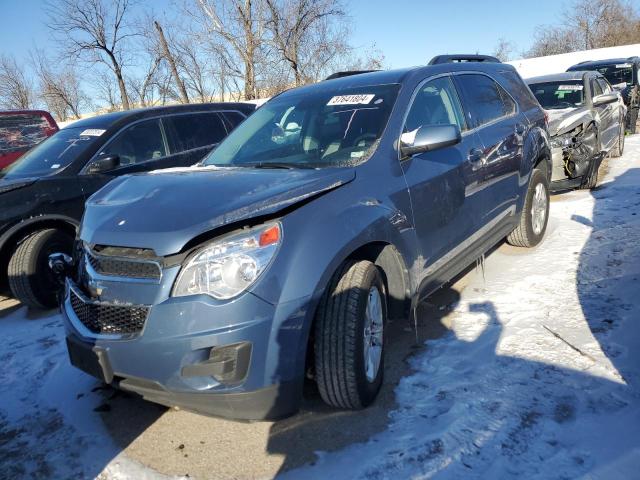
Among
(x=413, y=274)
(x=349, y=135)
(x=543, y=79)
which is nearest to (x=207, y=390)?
(x=413, y=274)

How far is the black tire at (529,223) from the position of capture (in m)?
4.85

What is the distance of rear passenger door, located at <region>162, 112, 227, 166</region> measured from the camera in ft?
19.3

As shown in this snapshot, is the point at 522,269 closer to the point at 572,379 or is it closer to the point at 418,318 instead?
the point at 418,318

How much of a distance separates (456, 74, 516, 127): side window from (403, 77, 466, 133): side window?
0.58 feet

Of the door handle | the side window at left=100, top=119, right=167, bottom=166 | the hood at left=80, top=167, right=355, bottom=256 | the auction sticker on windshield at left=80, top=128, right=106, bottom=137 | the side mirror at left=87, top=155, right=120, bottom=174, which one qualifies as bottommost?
the door handle

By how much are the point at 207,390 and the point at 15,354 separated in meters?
2.44

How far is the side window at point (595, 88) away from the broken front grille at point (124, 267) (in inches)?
326

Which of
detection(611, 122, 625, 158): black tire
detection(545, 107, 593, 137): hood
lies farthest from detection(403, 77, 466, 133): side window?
detection(611, 122, 625, 158): black tire

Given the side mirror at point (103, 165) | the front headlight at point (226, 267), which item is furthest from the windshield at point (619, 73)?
the front headlight at point (226, 267)

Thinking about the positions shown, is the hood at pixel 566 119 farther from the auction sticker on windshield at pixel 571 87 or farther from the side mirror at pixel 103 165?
the side mirror at pixel 103 165

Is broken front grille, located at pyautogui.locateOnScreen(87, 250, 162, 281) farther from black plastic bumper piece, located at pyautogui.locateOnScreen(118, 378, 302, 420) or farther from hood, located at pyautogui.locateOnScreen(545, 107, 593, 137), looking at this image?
hood, located at pyautogui.locateOnScreen(545, 107, 593, 137)

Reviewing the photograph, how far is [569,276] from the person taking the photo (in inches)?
168

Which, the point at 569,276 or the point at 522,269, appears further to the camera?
the point at 522,269

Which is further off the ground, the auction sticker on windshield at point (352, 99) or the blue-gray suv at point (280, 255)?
the auction sticker on windshield at point (352, 99)
